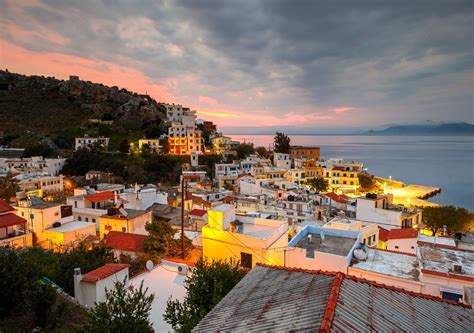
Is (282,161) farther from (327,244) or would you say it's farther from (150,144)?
(327,244)

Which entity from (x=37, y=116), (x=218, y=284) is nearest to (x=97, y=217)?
(x=218, y=284)

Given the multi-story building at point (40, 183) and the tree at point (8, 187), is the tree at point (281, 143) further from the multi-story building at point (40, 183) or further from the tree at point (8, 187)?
the tree at point (8, 187)

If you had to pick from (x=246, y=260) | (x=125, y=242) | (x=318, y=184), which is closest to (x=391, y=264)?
(x=246, y=260)

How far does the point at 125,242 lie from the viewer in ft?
60.7

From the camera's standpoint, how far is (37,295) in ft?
26.1

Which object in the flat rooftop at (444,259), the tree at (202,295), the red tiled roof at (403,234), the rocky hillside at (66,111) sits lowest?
the red tiled roof at (403,234)

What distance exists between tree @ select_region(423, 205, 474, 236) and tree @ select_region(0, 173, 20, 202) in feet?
150

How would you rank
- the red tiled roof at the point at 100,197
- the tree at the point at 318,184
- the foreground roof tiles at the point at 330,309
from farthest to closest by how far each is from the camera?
the tree at the point at 318,184
the red tiled roof at the point at 100,197
the foreground roof tiles at the point at 330,309

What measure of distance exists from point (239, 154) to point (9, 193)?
146ft

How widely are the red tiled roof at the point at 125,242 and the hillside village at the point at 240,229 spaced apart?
74 mm

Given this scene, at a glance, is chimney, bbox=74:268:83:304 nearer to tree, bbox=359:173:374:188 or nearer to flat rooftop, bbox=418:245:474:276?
flat rooftop, bbox=418:245:474:276

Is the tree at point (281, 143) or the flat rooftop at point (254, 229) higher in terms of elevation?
the tree at point (281, 143)

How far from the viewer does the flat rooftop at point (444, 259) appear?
1116 centimetres

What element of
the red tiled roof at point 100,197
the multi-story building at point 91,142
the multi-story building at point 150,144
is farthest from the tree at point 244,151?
the red tiled roof at point 100,197
